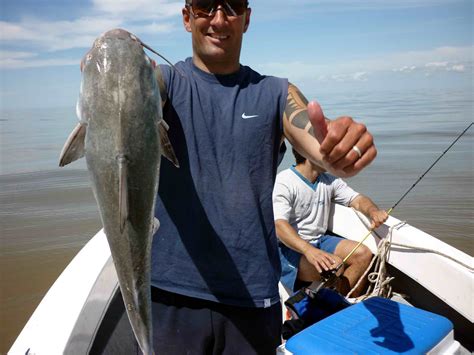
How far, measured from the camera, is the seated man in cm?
414

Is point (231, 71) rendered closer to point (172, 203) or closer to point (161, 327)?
point (172, 203)

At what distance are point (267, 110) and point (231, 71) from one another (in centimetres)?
33

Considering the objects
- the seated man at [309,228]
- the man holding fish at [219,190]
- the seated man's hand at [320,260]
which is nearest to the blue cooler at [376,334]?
the man holding fish at [219,190]

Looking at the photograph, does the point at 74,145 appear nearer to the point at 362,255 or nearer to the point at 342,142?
the point at 342,142

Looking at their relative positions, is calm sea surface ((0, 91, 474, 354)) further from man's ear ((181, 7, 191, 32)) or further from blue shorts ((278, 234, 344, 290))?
man's ear ((181, 7, 191, 32))

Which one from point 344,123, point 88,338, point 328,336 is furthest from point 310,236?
point 344,123

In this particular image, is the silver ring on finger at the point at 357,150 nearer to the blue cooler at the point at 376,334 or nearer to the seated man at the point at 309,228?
the blue cooler at the point at 376,334

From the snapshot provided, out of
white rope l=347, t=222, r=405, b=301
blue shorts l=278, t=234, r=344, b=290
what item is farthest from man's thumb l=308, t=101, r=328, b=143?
white rope l=347, t=222, r=405, b=301

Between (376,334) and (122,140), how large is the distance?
6.76 ft

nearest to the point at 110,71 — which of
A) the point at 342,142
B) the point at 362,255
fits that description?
the point at 342,142

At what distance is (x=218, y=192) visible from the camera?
6.84 feet

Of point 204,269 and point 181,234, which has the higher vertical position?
point 181,234

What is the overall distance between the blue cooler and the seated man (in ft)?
4.01

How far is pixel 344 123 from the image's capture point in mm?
1437
